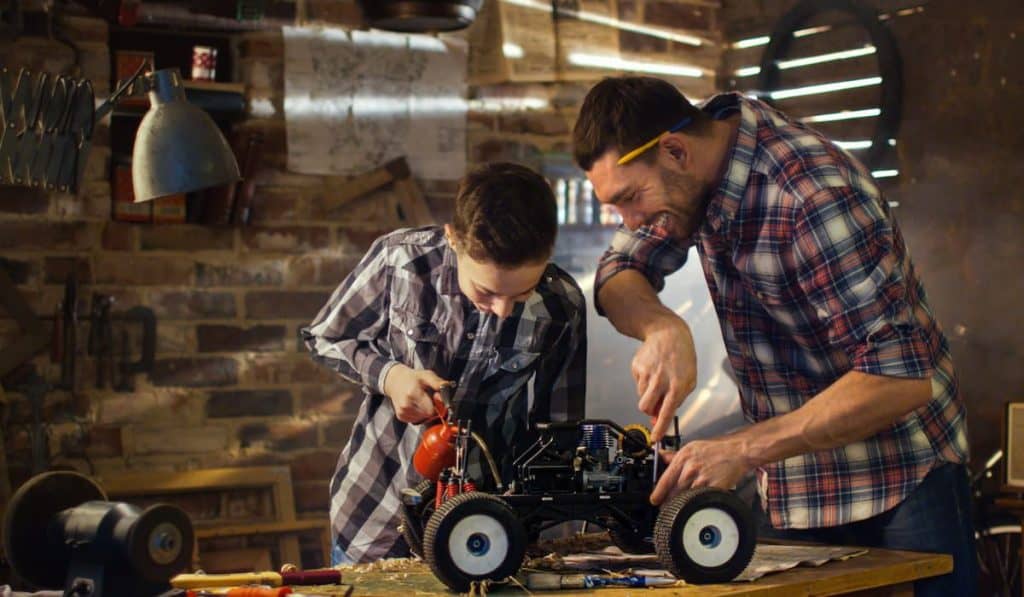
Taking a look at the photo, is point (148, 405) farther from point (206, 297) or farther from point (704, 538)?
point (704, 538)

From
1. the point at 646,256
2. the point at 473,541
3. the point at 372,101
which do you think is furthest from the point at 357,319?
the point at 372,101

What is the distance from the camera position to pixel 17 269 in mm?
4016

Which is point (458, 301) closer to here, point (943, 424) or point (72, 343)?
point (943, 424)

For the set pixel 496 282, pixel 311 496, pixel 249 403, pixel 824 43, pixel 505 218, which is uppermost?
pixel 824 43

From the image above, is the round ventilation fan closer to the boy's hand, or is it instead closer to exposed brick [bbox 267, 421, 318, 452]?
exposed brick [bbox 267, 421, 318, 452]

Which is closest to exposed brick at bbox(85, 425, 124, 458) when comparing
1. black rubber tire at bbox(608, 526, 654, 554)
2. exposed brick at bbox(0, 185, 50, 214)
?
exposed brick at bbox(0, 185, 50, 214)

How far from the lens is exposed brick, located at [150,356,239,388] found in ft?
13.8

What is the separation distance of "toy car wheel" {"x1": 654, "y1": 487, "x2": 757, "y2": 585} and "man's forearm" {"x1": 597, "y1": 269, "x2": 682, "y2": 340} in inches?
14.9

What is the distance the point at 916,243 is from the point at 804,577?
8.02ft

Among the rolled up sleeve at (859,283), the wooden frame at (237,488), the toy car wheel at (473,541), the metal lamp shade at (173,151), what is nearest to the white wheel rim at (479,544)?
the toy car wheel at (473,541)

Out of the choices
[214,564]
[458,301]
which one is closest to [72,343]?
[214,564]

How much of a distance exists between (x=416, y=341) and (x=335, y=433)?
1968 mm

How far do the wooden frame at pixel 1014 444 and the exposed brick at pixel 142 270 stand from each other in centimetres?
253

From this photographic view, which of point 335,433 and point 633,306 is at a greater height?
point 633,306
